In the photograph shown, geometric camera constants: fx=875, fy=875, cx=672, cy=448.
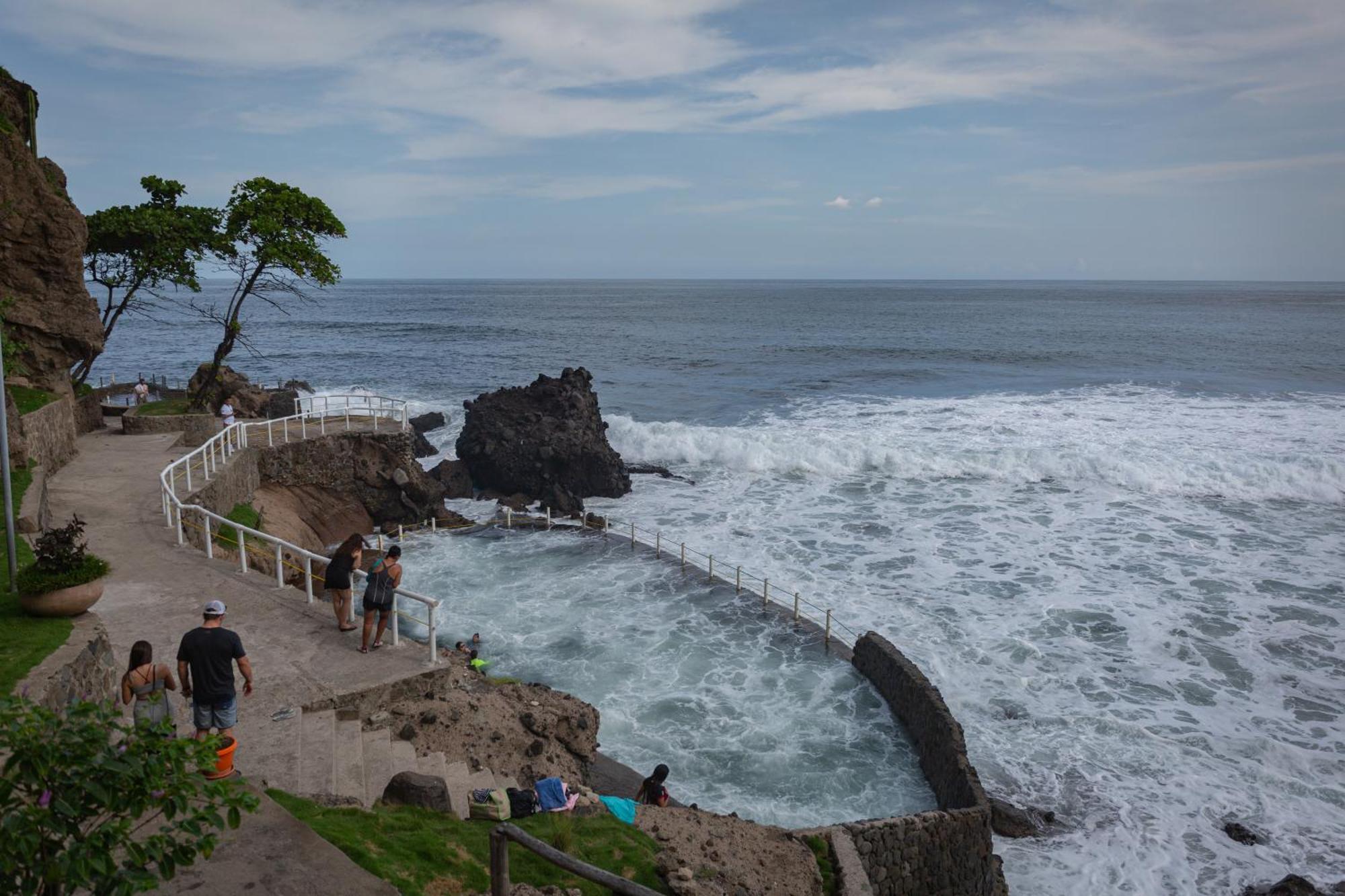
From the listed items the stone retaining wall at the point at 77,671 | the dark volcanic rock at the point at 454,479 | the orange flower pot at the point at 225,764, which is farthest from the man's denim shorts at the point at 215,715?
the dark volcanic rock at the point at 454,479

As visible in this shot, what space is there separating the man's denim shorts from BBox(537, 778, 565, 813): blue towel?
320 cm

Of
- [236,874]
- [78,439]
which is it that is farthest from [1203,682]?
[78,439]

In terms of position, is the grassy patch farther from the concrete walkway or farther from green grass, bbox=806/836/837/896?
green grass, bbox=806/836/837/896

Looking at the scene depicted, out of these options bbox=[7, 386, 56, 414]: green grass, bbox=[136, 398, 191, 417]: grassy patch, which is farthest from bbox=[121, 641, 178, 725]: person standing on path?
bbox=[136, 398, 191, 417]: grassy patch

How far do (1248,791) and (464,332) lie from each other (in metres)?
92.6

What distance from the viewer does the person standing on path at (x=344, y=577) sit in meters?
11.5

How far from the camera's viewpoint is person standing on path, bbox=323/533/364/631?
37.7 feet

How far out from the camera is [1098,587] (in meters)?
22.5

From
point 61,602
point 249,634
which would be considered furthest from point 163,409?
point 61,602

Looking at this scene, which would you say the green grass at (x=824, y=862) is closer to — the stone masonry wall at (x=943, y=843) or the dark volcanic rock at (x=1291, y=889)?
the stone masonry wall at (x=943, y=843)

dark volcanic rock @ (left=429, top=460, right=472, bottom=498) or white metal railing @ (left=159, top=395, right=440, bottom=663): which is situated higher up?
white metal railing @ (left=159, top=395, right=440, bottom=663)

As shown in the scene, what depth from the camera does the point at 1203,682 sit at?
17.8 meters

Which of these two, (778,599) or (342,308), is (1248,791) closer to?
(778,599)

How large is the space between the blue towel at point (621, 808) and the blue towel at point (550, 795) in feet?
1.82
